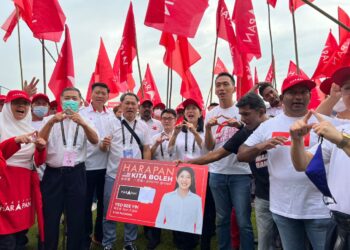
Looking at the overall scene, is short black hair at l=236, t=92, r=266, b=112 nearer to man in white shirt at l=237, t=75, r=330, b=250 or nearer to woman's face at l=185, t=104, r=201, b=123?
man in white shirt at l=237, t=75, r=330, b=250

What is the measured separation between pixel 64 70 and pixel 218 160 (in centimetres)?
365

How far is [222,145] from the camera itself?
394 cm

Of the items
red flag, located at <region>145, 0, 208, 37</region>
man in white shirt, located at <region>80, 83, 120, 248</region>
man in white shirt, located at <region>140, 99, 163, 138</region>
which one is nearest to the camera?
man in white shirt, located at <region>80, 83, 120, 248</region>

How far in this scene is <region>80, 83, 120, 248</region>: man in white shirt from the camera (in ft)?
14.8

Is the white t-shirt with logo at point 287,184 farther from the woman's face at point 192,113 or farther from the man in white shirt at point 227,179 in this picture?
the woman's face at point 192,113

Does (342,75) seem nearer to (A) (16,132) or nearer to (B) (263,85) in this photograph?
(B) (263,85)

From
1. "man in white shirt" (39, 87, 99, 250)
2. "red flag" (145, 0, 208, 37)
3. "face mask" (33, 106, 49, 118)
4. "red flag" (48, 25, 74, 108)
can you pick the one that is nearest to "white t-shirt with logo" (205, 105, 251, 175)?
"man in white shirt" (39, 87, 99, 250)

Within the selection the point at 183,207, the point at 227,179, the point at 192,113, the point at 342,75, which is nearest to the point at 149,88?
the point at 192,113

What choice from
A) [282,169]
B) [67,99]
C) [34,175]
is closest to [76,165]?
[34,175]

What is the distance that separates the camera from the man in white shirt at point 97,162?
4508 millimetres

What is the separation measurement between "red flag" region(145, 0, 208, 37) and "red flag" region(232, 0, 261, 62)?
3.36 feet

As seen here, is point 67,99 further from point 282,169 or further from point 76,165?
point 282,169

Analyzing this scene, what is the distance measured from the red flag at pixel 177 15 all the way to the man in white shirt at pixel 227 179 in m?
1.85

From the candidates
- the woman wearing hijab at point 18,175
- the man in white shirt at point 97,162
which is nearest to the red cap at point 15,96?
the woman wearing hijab at point 18,175
